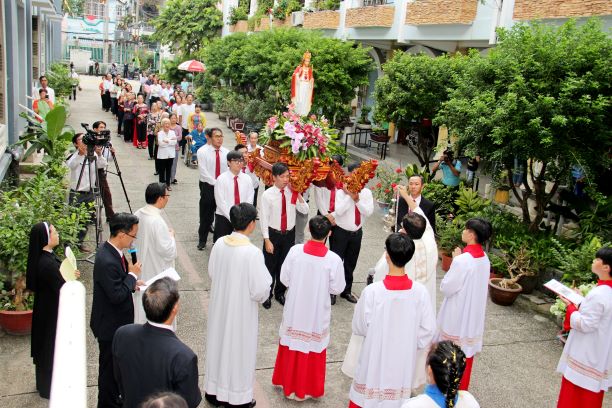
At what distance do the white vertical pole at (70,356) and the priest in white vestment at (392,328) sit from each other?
2.29 meters

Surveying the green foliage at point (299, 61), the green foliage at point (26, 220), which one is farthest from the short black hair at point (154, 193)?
the green foliage at point (299, 61)

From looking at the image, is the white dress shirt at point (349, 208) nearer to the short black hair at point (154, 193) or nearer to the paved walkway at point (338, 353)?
the paved walkway at point (338, 353)

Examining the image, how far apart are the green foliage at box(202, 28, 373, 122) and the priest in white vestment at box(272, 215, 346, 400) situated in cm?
1075

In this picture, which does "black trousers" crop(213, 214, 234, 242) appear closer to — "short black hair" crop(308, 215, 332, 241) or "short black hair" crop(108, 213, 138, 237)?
"short black hair" crop(308, 215, 332, 241)

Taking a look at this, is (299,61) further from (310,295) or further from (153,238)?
(310,295)

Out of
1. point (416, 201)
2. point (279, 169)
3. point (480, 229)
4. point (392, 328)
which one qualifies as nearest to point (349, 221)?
point (416, 201)

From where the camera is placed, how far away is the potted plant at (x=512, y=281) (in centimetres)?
810

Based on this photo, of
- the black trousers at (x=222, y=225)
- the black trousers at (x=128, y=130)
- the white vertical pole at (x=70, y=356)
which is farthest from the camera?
the black trousers at (x=128, y=130)

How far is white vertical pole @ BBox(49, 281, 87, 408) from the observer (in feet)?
6.39

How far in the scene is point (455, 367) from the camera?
2.92 metres

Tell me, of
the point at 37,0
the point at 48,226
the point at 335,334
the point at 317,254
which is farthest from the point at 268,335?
the point at 37,0

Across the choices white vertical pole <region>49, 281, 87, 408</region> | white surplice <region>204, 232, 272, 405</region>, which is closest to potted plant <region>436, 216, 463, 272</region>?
white surplice <region>204, 232, 272, 405</region>

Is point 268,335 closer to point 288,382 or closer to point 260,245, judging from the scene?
point 288,382

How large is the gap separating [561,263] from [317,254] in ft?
14.3
